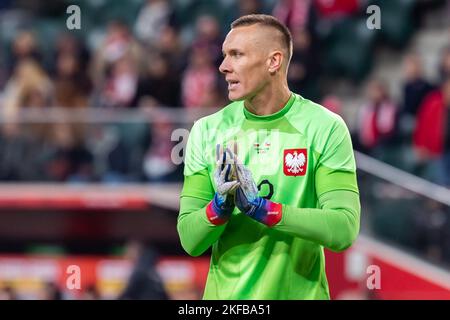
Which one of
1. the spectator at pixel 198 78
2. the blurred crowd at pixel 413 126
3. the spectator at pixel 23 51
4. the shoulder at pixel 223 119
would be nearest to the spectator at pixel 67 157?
the spectator at pixel 198 78

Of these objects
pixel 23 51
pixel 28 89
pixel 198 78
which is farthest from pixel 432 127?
pixel 23 51

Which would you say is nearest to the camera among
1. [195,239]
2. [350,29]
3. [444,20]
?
[195,239]

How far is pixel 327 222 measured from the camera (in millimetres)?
4520

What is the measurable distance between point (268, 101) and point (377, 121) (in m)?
6.59

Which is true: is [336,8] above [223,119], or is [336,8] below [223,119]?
above

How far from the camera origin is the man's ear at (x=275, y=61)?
188 inches

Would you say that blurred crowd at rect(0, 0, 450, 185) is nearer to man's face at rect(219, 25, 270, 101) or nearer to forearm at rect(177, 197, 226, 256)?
man's face at rect(219, 25, 270, 101)

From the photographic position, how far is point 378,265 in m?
10.8

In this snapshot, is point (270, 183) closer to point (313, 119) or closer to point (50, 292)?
point (313, 119)

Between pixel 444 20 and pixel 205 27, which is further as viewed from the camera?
pixel 444 20

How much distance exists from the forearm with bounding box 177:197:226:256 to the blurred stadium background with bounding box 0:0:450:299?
4.75 m

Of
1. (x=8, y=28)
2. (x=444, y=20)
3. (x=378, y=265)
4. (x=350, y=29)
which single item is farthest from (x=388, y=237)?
(x=8, y=28)
